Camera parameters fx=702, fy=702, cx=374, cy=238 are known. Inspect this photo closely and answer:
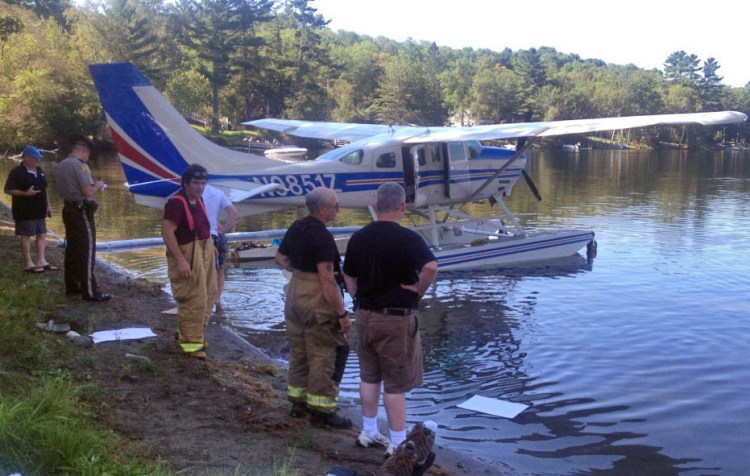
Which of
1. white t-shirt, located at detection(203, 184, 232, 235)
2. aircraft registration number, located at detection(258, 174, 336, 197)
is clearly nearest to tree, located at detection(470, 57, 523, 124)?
aircraft registration number, located at detection(258, 174, 336, 197)

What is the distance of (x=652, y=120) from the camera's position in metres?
12.1

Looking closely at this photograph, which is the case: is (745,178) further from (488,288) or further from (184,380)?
(184,380)

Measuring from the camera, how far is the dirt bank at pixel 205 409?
4.06 m

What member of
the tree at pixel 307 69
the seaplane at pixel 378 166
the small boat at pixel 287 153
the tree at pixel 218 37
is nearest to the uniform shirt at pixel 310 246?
the seaplane at pixel 378 166

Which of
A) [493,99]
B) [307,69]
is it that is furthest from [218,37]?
[493,99]

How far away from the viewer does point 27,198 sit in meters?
8.36

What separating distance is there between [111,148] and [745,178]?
42.9 meters

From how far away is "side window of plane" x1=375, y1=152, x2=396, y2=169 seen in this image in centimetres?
1298

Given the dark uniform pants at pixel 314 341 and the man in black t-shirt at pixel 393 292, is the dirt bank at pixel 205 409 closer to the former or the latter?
the dark uniform pants at pixel 314 341

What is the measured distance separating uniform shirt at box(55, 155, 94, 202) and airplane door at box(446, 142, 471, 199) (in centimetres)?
800

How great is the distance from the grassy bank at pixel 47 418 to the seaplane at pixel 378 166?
5.56m

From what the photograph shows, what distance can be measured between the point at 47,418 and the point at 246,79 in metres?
66.6

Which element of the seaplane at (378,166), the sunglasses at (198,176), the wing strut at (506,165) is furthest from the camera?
the wing strut at (506,165)

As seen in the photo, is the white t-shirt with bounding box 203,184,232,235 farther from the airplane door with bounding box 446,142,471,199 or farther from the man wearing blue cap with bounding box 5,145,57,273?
the airplane door with bounding box 446,142,471,199
